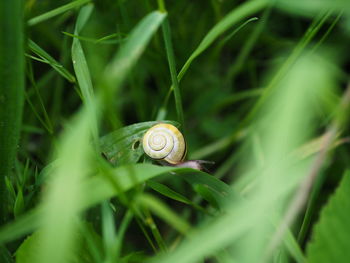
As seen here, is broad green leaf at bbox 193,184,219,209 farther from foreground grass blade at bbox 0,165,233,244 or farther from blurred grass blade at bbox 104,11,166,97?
blurred grass blade at bbox 104,11,166,97

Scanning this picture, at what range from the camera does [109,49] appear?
5.55 feet

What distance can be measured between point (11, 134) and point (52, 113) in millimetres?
590

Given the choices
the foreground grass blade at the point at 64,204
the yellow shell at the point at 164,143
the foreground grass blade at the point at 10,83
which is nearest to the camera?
the foreground grass blade at the point at 64,204

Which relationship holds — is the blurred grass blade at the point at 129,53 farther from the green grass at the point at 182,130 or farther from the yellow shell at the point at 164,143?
the yellow shell at the point at 164,143

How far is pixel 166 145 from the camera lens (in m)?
1.37

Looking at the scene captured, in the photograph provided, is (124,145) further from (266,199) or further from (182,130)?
(266,199)

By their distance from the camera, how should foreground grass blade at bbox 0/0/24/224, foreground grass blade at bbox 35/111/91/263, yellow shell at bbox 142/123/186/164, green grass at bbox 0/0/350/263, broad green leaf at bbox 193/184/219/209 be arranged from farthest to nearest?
1. yellow shell at bbox 142/123/186/164
2. broad green leaf at bbox 193/184/219/209
3. foreground grass blade at bbox 0/0/24/224
4. green grass at bbox 0/0/350/263
5. foreground grass blade at bbox 35/111/91/263

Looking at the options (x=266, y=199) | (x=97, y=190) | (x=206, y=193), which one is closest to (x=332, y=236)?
(x=266, y=199)

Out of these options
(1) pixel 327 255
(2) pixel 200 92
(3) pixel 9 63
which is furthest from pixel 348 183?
(2) pixel 200 92

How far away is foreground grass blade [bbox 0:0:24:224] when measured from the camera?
895mm

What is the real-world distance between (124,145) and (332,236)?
0.62 m

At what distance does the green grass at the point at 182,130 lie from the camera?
0.78 m

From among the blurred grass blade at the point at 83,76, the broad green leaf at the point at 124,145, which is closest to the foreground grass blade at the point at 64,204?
the blurred grass blade at the point at 83,76

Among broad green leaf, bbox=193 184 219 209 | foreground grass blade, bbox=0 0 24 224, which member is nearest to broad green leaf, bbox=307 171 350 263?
broad green leaf, bbox=193 184 219 209
